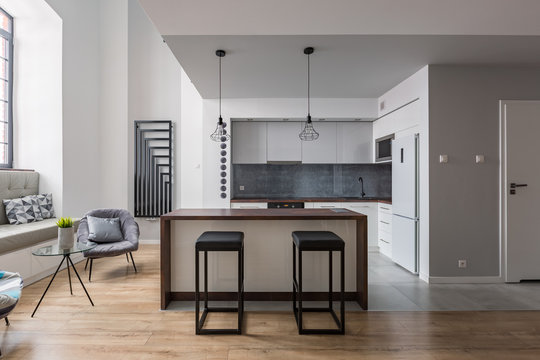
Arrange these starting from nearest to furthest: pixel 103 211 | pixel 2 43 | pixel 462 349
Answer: pixel 462 349
pixel 103 211
pixel 2 43

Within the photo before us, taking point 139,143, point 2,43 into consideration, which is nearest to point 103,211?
point 139,143

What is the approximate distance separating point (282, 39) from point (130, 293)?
2.96 m

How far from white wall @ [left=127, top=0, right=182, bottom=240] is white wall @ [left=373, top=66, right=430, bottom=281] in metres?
3.63

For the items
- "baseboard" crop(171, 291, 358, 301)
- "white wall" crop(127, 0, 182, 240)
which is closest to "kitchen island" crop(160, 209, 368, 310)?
"baseboard" crop(171, 291, 358, 301)

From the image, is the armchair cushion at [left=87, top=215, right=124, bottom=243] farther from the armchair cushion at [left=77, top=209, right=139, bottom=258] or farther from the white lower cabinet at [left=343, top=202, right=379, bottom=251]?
the white lower cabinet at [left=343, top=202, right=379, bottom=251]

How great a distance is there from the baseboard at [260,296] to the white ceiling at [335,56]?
2.44 meters

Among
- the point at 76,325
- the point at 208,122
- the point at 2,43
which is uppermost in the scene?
the point at 2,43

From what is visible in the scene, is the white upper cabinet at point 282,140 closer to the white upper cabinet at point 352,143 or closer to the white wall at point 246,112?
the white wall at point 246,112

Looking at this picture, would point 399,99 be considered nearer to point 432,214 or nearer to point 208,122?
point 432,214

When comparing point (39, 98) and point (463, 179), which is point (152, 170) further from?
point (463, 179)

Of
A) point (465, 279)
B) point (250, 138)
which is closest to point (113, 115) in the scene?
point (250, 138)

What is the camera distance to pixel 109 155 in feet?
17.5

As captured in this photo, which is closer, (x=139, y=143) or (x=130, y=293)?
(x=130, y=293)

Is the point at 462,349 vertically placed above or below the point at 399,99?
below
